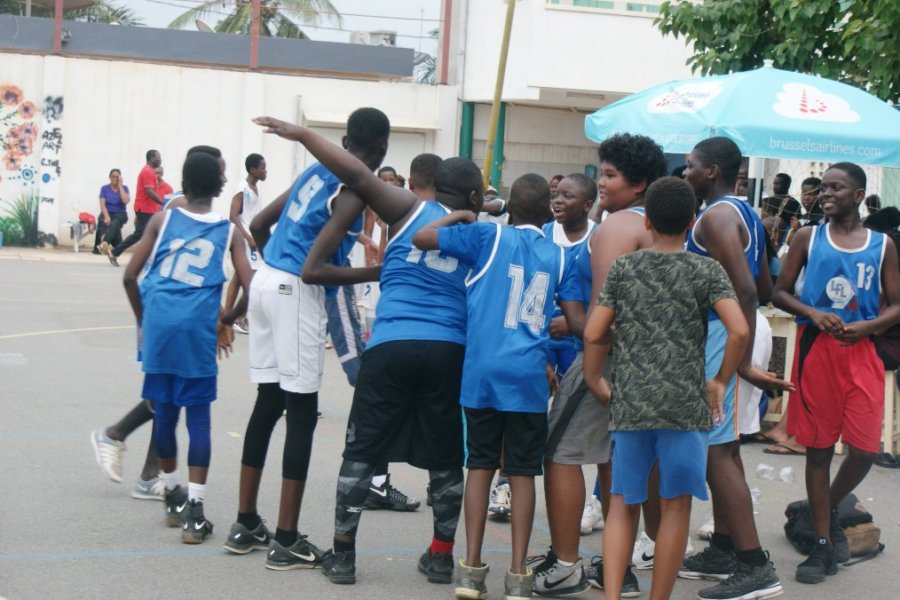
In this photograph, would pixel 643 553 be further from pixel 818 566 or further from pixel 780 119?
pixel 780 119

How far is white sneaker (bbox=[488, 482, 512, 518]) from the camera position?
22.0 ft

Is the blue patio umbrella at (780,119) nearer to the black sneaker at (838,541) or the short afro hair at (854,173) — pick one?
the short afro hair at (854,173)

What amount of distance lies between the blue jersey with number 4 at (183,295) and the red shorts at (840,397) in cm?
299

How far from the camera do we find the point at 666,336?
4.77m

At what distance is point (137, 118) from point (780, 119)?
59.6 ft

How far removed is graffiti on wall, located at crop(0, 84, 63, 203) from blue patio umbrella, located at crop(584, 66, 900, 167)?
688 inches

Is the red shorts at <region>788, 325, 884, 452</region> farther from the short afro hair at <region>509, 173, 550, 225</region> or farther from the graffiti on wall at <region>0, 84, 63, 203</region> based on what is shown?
the graffiti on wall at <region>0, 84, 63, 203</region>

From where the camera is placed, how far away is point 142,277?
6.25 metres

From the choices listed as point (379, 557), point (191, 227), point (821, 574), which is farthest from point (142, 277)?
point (821, 574)

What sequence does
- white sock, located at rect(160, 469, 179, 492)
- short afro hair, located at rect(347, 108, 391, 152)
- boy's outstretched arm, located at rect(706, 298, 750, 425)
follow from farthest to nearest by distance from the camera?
white sock, located at rect(160, 469, 179, 492), short afro hair, located at rect(347, 108, 391, 152), boy's outstretched arm, located at rect(706, 298, 750, 425)

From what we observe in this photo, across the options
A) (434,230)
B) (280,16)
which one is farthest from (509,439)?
(280,16)

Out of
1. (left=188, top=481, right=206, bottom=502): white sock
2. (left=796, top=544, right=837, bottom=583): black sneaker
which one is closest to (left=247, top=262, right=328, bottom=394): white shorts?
(left=188, top=481, right=206, bottom=502): white sock

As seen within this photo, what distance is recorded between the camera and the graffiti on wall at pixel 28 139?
24.2 metres

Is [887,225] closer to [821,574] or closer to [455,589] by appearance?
[821,574]
